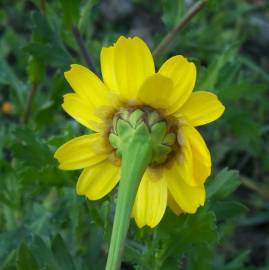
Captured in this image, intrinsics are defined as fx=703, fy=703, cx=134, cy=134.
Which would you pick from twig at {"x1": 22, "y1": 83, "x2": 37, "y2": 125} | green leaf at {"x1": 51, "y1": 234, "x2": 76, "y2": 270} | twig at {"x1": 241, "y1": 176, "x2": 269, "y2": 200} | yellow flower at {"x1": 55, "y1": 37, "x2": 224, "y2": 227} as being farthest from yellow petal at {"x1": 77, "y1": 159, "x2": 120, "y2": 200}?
twig at {"x1": 241, "y1": 176, "x2": 269, "y2": 200}

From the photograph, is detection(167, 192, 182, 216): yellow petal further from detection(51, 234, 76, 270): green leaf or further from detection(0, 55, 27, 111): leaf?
detection(0, 55, 27, 111): leaf

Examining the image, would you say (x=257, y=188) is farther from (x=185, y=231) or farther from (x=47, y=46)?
(x=185, y=231)

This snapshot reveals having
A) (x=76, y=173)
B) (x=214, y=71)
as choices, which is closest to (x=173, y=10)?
(x=214, y=71)

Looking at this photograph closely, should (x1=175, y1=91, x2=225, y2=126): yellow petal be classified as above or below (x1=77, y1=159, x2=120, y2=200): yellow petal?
above

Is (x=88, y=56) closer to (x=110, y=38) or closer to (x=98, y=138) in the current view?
(x=110, y=38)

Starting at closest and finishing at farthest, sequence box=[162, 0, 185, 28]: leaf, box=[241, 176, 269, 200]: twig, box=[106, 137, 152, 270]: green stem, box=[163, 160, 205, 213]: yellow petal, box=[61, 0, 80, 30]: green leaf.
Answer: box=[106, 137, 152, 270]: green stem
box=[163, 160, 205, 213]: yellow petal
box=[61, 0, 80, 30]: green leaf
box=[162, 0, 185, 28]: leaf
box=[241, 176, 269, 200]: twig

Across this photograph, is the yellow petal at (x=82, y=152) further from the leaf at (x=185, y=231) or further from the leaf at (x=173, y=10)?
the leaf at (x=173, y=10)

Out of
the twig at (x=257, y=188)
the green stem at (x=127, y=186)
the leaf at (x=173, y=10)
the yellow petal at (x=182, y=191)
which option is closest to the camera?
the green stem at (x=127, y=186)

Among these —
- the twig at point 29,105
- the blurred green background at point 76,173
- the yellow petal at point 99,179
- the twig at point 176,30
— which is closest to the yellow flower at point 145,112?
the yellow petal at point 99,179
